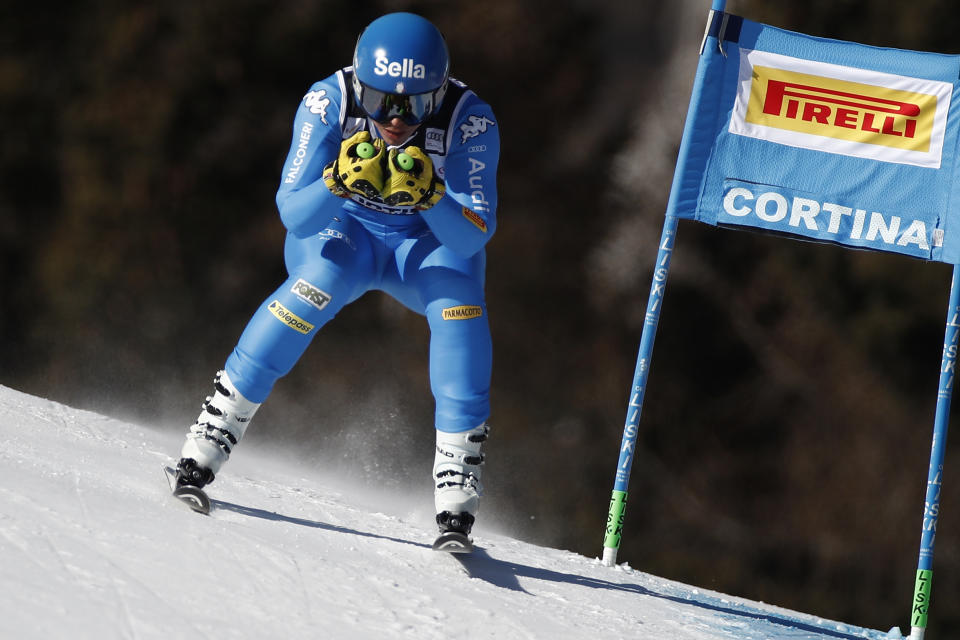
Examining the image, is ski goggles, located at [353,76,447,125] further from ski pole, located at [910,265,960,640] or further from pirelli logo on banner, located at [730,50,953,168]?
ski pole, located at [910,265,960,640]

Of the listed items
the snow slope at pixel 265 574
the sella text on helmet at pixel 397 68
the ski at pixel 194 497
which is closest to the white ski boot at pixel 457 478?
the snow slope at pixel 265 574

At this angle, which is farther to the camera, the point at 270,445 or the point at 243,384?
the point at 270,445

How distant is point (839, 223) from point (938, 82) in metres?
0.79

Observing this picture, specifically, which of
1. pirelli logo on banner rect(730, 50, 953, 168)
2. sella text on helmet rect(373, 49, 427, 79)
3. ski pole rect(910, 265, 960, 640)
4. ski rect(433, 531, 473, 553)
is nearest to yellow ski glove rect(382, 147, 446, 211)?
sella text on helmet rect(373, 49, 427, 79)

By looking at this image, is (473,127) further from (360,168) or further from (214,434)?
(214,434)

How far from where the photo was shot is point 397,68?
3875 millimetres

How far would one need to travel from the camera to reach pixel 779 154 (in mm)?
5156

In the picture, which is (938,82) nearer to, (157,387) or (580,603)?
(580,603)

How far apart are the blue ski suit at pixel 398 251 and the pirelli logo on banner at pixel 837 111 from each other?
5.15 feet

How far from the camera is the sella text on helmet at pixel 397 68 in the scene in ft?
12.7

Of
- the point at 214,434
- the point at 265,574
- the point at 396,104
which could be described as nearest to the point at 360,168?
the point at 396,104

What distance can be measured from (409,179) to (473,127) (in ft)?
1.76

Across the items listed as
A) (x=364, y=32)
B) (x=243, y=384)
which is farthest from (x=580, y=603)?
(x=364, y=32)

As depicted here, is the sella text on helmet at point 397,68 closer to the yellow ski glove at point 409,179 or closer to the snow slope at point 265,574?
the yellow ski glove at point 409,179
